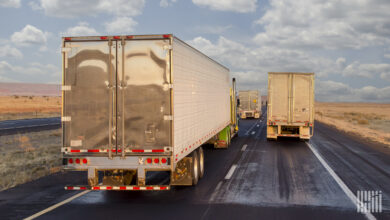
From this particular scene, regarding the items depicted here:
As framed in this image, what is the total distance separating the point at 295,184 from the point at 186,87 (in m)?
4.22

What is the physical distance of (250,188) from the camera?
31.8 feet

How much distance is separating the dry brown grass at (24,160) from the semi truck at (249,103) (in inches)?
1049

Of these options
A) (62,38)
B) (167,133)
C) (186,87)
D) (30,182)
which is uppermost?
(62,38)

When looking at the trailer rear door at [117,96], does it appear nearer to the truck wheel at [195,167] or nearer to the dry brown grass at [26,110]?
the truck wheel at [195,167]

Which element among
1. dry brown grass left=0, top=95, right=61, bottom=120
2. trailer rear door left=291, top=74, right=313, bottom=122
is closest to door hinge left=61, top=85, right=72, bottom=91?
trailer rear door left=291, top=74, right=313, bottom=122

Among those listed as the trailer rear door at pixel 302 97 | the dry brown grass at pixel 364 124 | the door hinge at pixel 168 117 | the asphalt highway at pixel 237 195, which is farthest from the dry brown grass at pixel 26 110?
the door hinge at pixel 168 117

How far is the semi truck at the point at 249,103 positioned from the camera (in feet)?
145

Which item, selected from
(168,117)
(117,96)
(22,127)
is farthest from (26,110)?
(168,117)

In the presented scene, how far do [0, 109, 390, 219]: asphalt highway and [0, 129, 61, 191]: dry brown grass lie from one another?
92 cm

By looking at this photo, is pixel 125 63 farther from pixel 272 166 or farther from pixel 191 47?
pixel 272 166

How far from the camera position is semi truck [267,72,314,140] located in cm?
2016

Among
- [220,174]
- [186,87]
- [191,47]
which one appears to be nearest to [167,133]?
[186,87]

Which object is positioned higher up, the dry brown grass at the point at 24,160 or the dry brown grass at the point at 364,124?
the dry brown grass at the point at 364,124

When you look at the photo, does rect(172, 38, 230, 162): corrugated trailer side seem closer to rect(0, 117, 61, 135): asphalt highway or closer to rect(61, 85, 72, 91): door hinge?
rect(61, 85, 72, 91): door hinge
